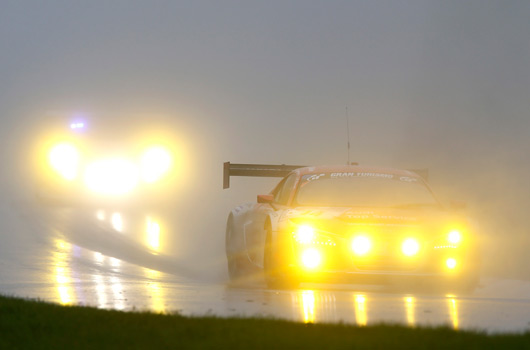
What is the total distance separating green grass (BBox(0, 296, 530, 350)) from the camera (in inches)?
204

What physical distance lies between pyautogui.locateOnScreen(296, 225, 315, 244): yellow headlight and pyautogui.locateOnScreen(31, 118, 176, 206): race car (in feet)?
56.7

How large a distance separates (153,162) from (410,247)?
18.6m

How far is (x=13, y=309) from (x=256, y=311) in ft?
5.52

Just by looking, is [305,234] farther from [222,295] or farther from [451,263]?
[451,263]

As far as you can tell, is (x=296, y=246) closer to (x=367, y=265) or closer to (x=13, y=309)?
(x=367, y=265)

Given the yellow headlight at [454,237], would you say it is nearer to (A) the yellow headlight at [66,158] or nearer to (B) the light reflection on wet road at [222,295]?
(B) the light reflection on wet road at [222,295]

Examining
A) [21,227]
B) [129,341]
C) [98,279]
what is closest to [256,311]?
[129,341]

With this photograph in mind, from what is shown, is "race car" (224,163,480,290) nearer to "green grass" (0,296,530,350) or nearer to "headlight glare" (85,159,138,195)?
"green grass" (0,296,530,350)

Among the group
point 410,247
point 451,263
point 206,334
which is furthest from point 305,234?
point 206,334

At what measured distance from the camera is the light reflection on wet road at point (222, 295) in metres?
6.59

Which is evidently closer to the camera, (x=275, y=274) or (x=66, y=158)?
(x=275, y=274)

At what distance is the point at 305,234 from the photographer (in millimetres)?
8617

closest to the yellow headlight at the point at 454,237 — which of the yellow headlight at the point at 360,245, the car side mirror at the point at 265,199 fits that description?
the yellow headlight at the point at 360,245

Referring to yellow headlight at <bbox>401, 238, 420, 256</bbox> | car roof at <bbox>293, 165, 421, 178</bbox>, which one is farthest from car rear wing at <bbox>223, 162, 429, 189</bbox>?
yellow headlight at <bbox>401, 238, 420, 256</bbox>
